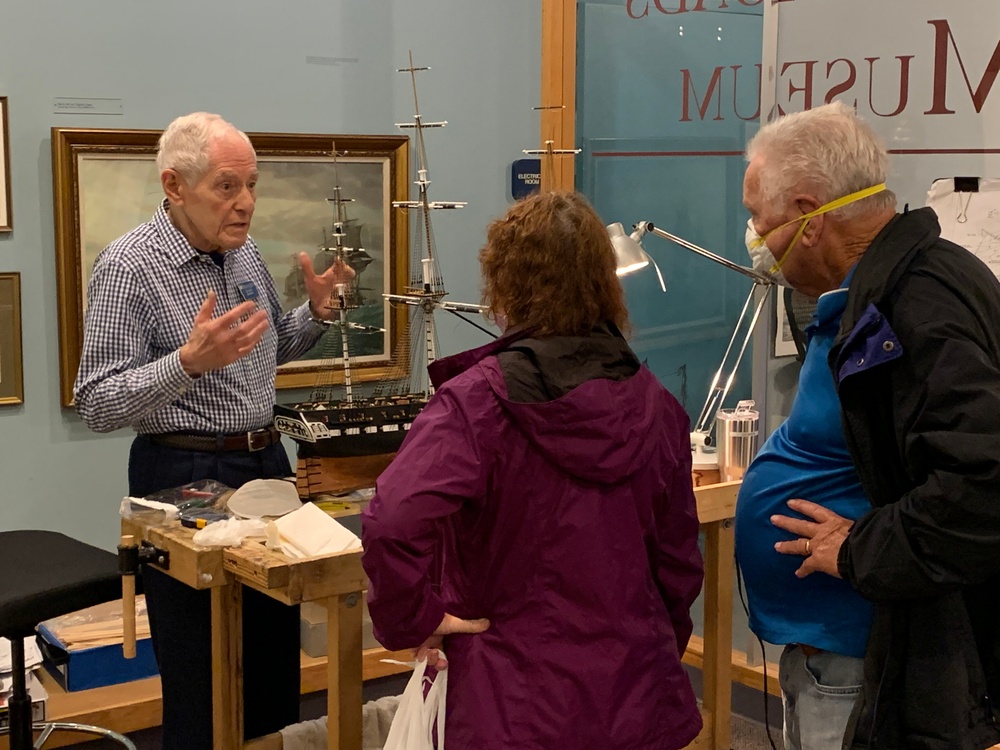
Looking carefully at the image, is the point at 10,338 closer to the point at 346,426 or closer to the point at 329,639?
the point at 346,426

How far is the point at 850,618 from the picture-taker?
1860 mm

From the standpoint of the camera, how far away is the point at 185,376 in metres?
2.49

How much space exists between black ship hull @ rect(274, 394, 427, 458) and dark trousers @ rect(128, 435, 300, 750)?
152mm

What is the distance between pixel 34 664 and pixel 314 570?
148 cm

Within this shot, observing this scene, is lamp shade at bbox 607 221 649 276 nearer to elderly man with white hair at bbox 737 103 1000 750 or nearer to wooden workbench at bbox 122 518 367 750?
elderly man with white hair at bbox 737 103 1000 750

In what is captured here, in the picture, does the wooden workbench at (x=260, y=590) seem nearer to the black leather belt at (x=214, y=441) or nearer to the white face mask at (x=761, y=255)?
the black leather belt at (x=214, y=441)

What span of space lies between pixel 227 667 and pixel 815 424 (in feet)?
4.59

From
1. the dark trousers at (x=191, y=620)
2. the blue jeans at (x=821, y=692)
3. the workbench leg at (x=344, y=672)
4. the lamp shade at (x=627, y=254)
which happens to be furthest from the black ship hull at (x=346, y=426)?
the blue jeans at (x=821, y=692)

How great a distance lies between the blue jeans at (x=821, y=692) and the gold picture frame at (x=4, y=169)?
2657mm

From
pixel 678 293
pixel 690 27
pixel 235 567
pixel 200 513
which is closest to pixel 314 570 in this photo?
pixel 235 567

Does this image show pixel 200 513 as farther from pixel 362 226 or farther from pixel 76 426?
pixel 362 226

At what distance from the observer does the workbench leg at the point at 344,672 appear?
7.89 ft

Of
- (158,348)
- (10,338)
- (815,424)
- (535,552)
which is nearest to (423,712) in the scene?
(535,552)

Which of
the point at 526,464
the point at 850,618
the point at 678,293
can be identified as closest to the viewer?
the point at 526,464
